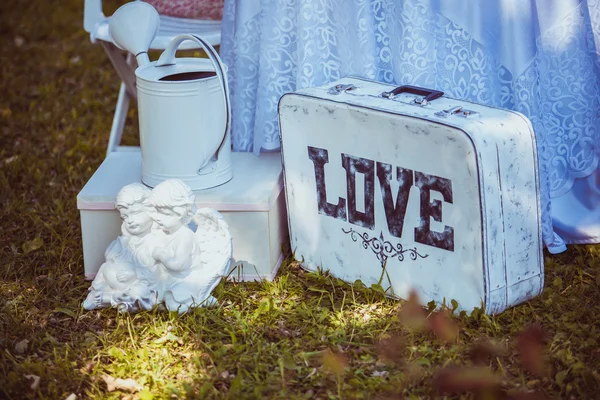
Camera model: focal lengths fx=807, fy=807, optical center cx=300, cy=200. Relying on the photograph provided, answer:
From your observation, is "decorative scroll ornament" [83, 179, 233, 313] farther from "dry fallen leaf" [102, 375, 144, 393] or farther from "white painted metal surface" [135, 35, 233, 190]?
"dry fallen leaf" [102, 375, 144, 393]

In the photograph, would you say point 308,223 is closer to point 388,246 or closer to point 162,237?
point 388,246

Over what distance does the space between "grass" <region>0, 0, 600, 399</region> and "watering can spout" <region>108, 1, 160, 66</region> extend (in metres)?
0.67

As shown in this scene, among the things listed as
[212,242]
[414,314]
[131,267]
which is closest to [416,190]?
[414,314]

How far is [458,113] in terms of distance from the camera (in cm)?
204

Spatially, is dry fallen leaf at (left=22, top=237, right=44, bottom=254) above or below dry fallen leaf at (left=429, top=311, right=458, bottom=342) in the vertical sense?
below

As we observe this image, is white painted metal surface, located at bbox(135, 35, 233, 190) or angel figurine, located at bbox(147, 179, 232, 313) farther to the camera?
white painted metal surface, located at bbox(135, 35, 233, 190)

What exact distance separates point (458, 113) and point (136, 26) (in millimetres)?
998

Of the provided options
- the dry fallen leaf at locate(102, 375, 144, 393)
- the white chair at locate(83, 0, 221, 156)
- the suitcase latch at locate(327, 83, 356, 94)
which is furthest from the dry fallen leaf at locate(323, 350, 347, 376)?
the white chair at locate(83, 0, 221, 156)

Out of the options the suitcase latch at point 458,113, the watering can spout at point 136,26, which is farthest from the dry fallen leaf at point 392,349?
the watering can spout at point 136,26

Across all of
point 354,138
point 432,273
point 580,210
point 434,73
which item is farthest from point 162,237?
point 580,210

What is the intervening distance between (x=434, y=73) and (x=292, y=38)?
1.53 feet

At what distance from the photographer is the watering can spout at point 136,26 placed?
239 cm

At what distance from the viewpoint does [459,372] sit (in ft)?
6.16

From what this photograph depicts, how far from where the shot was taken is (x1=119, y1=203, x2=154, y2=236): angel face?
2152 mm
